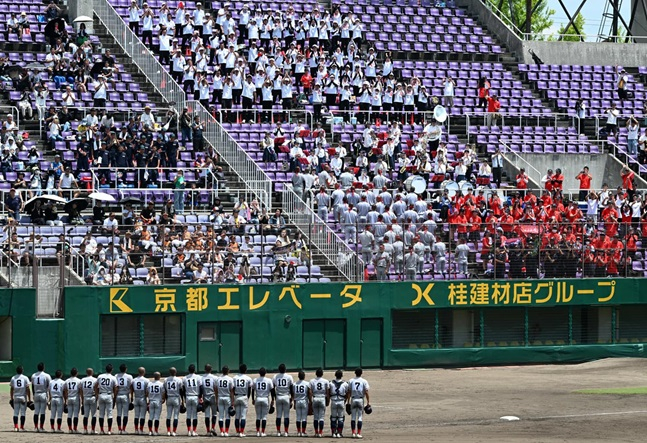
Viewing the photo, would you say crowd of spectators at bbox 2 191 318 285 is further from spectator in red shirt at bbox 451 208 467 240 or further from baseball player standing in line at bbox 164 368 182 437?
baseball player standing in line at bbox 164 368 182 437

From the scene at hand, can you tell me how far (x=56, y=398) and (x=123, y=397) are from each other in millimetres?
1415

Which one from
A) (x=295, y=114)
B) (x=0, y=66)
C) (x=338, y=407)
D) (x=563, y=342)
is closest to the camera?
(x=338, y=407)

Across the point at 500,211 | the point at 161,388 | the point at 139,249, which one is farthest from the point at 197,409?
the point at 500,211

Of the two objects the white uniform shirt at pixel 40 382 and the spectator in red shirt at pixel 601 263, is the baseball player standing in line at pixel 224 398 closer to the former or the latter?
the white uniform shirt at pixel 40 382

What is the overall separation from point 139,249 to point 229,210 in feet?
18.3

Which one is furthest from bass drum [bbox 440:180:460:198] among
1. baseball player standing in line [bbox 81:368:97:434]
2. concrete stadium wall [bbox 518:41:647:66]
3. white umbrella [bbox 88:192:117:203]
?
baseball player standing in line [bbox 81:368:97:434]

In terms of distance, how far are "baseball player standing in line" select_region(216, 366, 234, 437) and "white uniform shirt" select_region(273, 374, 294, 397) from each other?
880mm

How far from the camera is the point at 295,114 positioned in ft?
159

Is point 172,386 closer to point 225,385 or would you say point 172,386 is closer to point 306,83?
point 225,385

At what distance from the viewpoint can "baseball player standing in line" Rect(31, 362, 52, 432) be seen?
28.6 metres

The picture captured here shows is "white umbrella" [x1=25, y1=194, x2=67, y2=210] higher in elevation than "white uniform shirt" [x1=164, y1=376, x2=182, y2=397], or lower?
higher

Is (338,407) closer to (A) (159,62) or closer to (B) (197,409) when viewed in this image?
(B) (197,409)

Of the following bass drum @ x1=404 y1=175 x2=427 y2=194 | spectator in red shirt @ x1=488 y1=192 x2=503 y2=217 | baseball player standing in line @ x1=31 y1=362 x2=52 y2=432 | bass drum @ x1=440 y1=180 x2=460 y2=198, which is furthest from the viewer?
bass drum @ x1=440 y1=180 x2=460 y2=198

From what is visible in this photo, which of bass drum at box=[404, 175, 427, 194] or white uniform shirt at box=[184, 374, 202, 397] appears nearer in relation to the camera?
white uniform shirt at box=[184, 374, 202, 397]
